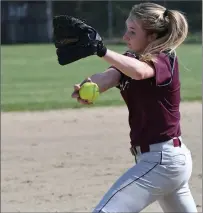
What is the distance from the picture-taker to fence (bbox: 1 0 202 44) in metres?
39.2

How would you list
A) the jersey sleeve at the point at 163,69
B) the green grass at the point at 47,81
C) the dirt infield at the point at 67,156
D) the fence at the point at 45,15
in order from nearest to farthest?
the jersey sleeve at the point at 163,69 < the dirt infield at the point at 67,156 < the green grass at the point at 47,81 < the fence at the point at 45,15

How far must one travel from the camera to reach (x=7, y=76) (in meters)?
20.2

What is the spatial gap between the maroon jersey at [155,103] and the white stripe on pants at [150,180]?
0.08 m

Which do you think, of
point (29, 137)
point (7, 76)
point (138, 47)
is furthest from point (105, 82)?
point (7, 76)

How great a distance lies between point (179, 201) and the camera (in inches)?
155

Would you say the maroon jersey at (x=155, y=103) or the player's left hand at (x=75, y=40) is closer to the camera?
the player's left hand at (x=75, y=40)

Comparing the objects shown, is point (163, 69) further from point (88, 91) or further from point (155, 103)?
point (88, 91)

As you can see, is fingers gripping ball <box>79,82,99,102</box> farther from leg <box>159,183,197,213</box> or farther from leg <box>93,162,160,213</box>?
leg <box>159,183,197,213</box>

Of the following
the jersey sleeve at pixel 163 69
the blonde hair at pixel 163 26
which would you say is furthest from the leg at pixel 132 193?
the blonde hair at pixel 163 26

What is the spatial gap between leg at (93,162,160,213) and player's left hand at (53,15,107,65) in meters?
0.73

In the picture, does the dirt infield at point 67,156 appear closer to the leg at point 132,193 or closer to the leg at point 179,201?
the leg at point 179,201

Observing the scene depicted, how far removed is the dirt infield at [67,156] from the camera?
643 cm

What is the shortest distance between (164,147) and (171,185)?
0.74ft

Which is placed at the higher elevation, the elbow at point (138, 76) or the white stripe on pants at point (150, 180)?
the elbow at point (138, 76)
